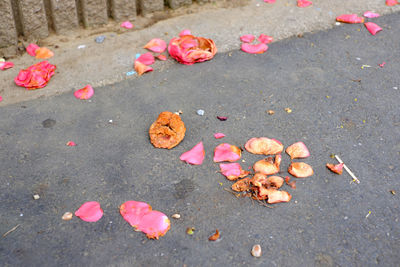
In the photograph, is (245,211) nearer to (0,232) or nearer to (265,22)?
(0,232)

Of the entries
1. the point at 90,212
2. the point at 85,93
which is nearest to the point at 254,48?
the point at 85,93

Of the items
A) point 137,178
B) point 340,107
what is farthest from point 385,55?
point 137,178

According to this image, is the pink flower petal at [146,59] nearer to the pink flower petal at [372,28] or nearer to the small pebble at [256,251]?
the small pebble at [256,251]

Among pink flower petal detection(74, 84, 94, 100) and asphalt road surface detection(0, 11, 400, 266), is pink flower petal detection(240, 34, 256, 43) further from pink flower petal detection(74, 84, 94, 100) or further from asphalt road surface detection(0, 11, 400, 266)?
pink flower petal detection(74, 84, 94, 100)

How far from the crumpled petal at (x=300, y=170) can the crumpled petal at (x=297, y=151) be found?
0.24 ft

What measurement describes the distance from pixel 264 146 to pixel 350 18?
6.81 feet

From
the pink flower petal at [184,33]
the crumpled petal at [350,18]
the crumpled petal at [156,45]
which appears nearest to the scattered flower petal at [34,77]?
the crumpled petal at [156,45]

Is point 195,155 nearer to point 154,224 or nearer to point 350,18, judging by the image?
point 154,224

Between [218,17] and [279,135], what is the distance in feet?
5.68

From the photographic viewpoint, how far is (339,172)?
8.56 feet

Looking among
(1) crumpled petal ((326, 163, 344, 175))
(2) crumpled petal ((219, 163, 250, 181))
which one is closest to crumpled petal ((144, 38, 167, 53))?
(2) crumpled petal ((219, 163, 250, 181))

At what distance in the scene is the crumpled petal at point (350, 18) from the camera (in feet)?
13.6

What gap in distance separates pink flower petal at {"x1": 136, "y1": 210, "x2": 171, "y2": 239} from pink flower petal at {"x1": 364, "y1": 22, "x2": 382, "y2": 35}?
2804mm

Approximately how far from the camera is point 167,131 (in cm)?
281
